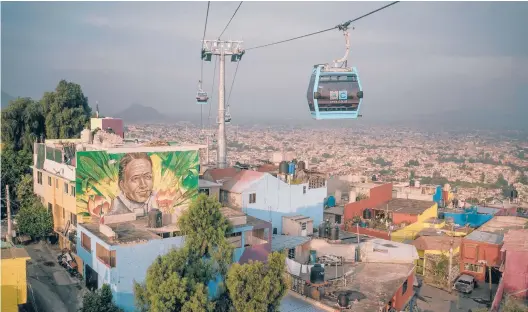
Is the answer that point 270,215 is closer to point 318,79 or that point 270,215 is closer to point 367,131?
point 318,79

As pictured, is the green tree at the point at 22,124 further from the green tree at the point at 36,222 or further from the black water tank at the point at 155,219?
the black water tank at the point at 155,219

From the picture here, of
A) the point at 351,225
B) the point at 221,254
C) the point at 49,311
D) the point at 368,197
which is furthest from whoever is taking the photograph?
the point at 368,197

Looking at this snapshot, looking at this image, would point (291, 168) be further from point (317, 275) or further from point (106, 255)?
point (106, 255)

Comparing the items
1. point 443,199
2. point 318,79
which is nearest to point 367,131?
point 443,199

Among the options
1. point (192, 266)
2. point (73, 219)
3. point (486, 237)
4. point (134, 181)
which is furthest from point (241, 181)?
point (192, 266)

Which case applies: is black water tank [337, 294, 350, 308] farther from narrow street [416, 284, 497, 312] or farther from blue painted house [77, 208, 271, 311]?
narrow street [416, 284, 497, 312]

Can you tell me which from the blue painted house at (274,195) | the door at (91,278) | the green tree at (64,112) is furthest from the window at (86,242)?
the green tree at (64,112)
